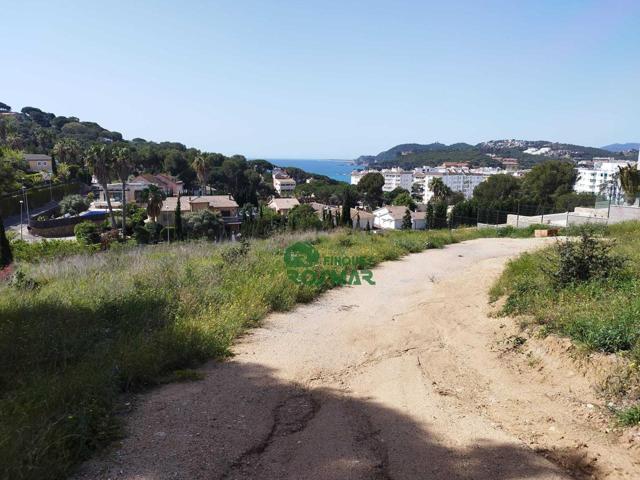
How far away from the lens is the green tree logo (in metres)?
11.1

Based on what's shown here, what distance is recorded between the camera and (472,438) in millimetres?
3781

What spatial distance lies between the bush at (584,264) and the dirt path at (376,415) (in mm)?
1347

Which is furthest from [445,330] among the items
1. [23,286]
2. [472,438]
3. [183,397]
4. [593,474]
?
[23,286]

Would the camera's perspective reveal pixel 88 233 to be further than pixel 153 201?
No

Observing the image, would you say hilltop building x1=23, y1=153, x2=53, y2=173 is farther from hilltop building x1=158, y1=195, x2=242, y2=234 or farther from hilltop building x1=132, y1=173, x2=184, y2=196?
hilltop building x1=158, y1=195, x2=242, y2=234

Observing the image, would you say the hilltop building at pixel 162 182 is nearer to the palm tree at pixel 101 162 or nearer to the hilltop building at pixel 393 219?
the palm tree at pixel 101 162

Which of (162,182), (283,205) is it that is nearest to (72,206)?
(162,182)

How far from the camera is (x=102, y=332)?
5730 mm

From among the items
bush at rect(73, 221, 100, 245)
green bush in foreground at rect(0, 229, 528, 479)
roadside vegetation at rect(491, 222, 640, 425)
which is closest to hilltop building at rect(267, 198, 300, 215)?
bush at rect(73, 221, 100, 245)

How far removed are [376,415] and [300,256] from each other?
7670mm

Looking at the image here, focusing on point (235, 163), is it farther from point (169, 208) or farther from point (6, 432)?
point (6, 432)

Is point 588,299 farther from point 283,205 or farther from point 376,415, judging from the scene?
point 283,205

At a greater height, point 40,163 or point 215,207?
point 40,163

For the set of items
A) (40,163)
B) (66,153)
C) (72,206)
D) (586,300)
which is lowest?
(72,206)
